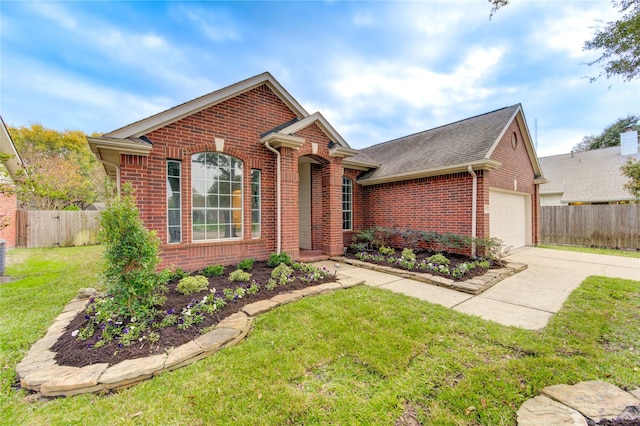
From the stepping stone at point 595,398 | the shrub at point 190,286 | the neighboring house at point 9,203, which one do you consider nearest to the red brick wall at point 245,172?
the shrub at point 190,286

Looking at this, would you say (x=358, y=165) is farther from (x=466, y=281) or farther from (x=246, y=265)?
(x=246, y=265)

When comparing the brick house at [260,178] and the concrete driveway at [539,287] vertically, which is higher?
the brick house at [260,178]

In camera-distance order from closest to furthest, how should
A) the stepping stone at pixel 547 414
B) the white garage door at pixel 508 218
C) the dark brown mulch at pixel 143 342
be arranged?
the stepping stone at pixel 547 414, the dark brown mulch at pixel 143 342, the white garage door at pixel 508 218

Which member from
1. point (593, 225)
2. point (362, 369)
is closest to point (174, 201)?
point (362, 369)

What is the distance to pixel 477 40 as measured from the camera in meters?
6.00

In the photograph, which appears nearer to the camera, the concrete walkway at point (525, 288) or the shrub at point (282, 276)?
the concrete walkway at point (525, 288)

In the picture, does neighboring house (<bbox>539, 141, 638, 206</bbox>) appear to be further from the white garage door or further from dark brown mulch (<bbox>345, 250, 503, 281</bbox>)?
dark brown mulch (<bbox>345, 250, 503, 281</bbox>)

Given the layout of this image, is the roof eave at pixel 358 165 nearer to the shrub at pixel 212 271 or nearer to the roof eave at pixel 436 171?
the roof eave at pixel 436 171

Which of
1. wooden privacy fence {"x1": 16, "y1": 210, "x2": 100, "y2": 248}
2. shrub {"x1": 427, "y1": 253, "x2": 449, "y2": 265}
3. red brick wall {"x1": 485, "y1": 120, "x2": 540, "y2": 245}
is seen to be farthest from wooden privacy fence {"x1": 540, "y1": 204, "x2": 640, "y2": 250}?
wooden privacy fence {"x1": 16, "y1": 210, "x2": 100, "y2": 248}

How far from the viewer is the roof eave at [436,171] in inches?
289

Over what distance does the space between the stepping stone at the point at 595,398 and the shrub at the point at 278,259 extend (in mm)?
5111

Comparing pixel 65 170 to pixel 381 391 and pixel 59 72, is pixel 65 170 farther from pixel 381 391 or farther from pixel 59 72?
pixel 381 391

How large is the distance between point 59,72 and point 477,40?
43.5 feet

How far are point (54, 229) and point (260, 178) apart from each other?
1269 centimetres
